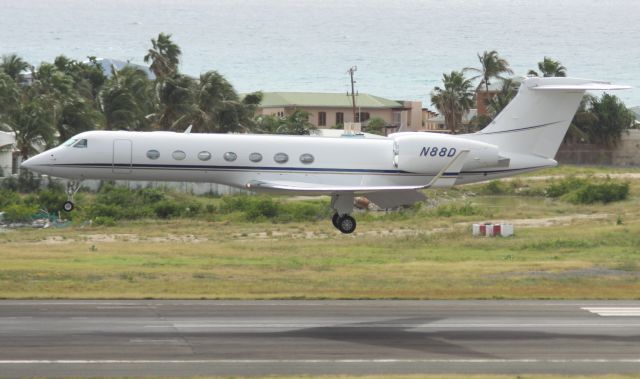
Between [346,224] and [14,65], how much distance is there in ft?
220

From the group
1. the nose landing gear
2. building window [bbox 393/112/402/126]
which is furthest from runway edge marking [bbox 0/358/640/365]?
Result: building window [bbox 393/112/402/126]

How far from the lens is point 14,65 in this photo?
100125mm

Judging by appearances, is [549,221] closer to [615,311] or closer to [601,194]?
[601,194]

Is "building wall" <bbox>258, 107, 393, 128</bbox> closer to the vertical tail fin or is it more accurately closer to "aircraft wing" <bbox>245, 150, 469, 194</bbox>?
the vertical tail fin

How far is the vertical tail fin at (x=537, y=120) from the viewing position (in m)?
41.2

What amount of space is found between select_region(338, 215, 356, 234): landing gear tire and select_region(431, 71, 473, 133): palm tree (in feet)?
269

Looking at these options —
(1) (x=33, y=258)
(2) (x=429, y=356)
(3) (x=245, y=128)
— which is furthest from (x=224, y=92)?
(2) (x=429, y=356)

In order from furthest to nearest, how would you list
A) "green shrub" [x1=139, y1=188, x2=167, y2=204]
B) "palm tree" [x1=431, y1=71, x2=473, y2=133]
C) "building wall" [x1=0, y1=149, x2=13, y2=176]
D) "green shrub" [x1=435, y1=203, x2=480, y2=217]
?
"palm tree" [x1=431, y1=71, x2=473, y2=133]
"building wall" [x1=0, y1=149, x2=13, y2=176]
"green shrub" [x1=435, y1=203, x2=480, y2=217]
"green shrub" [x1=139, y1=188, x2=167, y2=204]

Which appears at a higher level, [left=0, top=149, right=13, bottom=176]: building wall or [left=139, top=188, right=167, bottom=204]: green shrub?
[left=0, top=149, right=13, bottom=176]: building wall

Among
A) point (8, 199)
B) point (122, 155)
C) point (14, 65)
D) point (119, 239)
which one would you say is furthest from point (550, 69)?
point (122, 155)

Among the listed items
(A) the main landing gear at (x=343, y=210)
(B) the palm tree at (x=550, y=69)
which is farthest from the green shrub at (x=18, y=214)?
(B) the palm tree at (x=550, y=69)

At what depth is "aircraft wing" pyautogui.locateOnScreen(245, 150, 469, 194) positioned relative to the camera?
127ft

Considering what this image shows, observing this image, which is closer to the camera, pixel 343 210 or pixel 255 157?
pixel 255 157

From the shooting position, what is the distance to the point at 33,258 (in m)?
40.0
